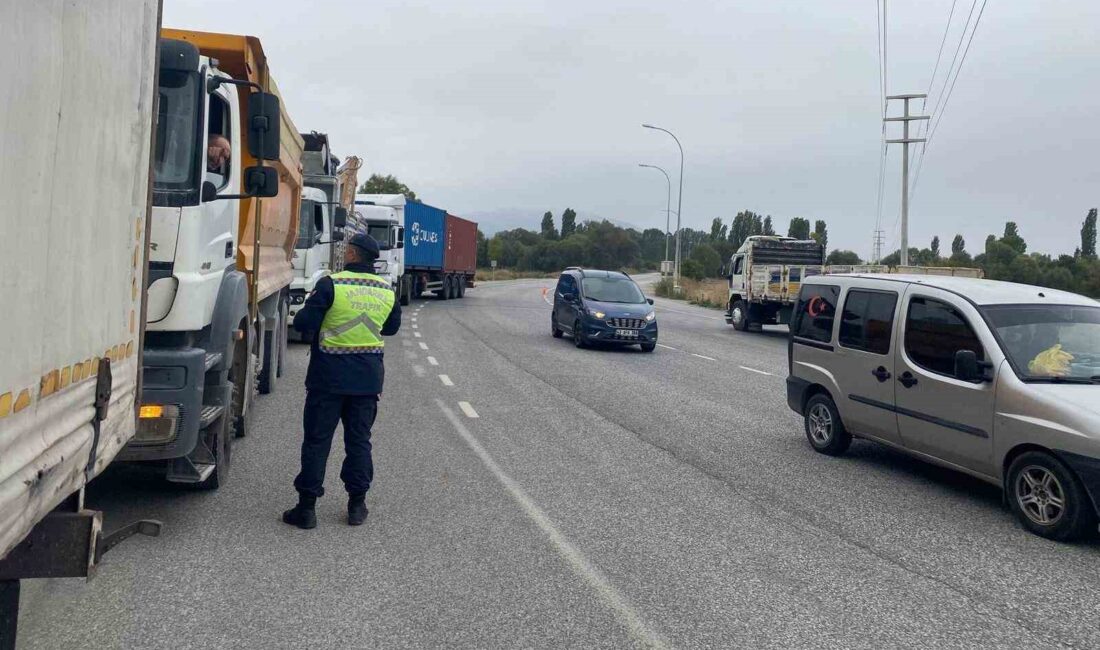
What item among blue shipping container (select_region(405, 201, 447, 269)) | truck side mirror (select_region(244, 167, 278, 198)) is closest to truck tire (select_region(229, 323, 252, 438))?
truck side mirror (select_region(244, 167, 278, 198))

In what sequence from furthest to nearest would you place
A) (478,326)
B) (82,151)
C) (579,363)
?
1. (478,326)
2. (579,363)
3. (82,151)

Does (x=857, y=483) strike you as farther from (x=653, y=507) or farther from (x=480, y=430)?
(x=480, y=430)

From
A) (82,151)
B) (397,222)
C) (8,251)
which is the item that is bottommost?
(8,251)

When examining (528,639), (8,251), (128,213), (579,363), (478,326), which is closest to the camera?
(8,251)

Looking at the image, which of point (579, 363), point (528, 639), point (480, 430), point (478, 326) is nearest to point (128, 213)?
point (528, 639)

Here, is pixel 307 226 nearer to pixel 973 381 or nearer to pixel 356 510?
pixel 356 510

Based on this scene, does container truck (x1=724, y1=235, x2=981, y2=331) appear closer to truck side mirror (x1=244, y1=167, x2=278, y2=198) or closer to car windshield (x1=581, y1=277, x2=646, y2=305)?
car windshield (x1=581, y1=277, x2=646, y2=305)

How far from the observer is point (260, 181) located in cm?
651

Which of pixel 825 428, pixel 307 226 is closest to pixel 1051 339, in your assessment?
pixel 825 428

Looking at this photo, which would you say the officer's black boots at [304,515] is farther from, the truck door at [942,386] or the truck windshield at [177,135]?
the truck door at [942,386]

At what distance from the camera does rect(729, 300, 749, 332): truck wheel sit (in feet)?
95.5

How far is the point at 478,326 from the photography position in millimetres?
26203

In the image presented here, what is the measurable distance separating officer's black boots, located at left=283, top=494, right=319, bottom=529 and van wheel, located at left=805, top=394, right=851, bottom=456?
15.8ft

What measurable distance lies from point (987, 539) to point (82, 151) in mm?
5693
